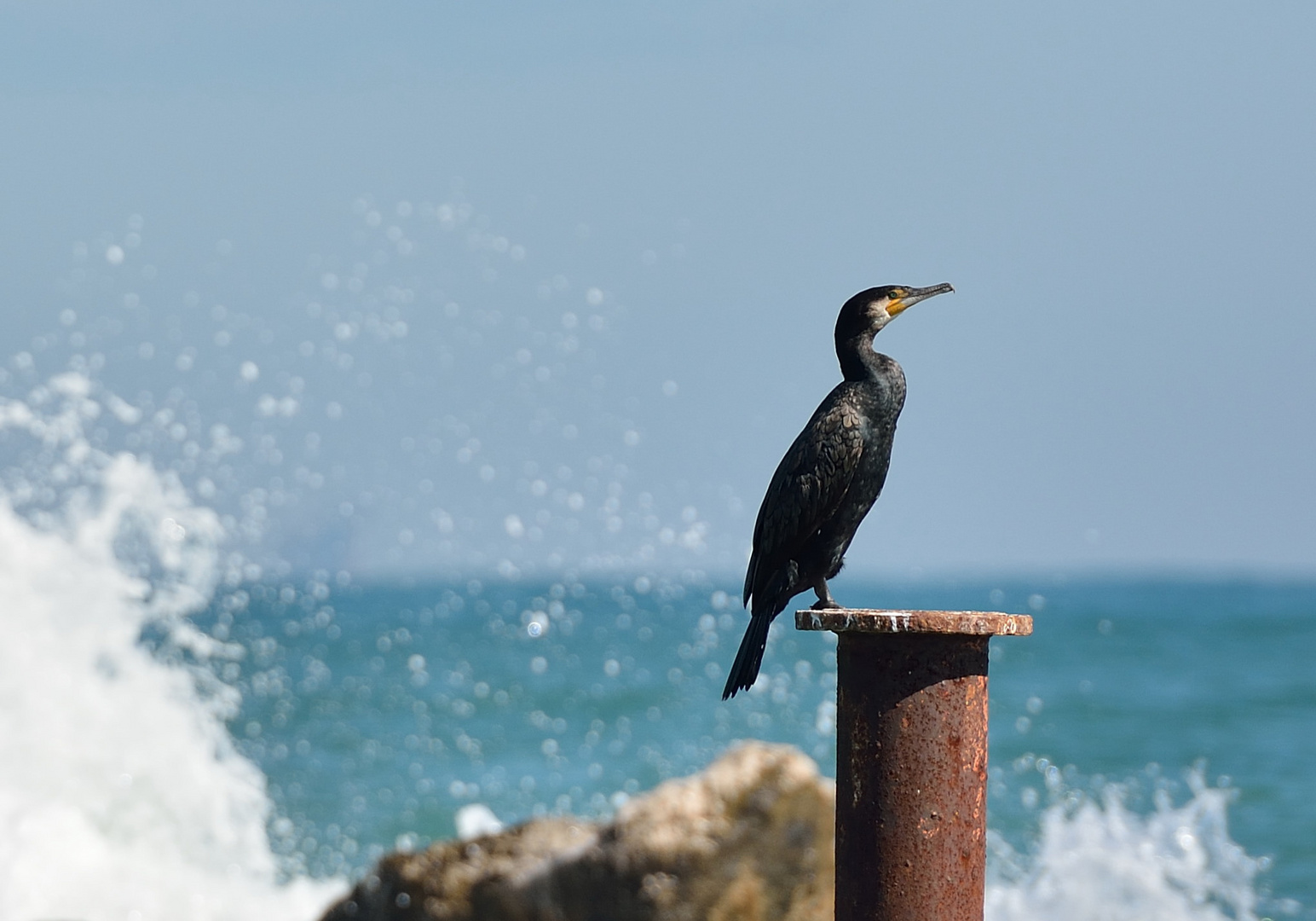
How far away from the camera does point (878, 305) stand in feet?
13.3

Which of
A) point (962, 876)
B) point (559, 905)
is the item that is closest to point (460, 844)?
point (559, 905)

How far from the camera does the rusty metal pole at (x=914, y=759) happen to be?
3.52m

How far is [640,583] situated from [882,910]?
2911 inches

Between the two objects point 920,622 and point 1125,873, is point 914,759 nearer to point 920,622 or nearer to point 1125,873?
point 920,622

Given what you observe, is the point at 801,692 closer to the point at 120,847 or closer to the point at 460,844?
the point at 120,847

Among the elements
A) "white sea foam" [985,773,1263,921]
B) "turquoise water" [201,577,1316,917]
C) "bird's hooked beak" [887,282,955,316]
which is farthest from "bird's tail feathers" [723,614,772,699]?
"turquoise water" [201,577,1316,917]

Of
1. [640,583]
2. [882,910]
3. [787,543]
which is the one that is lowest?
[882,910]

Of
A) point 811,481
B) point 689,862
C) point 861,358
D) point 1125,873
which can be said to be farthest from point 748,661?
Result: point 1125,873

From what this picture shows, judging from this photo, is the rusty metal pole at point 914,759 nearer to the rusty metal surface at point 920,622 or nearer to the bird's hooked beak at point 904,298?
the rusty metal surface at point 920,622

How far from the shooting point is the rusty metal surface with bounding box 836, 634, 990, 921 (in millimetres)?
3525

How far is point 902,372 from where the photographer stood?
13.8ft

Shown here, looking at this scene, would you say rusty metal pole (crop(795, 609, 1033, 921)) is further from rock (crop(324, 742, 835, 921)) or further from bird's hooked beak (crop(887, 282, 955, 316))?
rock (crop(324, 742, 835, 921))

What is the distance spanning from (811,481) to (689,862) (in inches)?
97.9

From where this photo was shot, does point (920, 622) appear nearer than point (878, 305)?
Yes
